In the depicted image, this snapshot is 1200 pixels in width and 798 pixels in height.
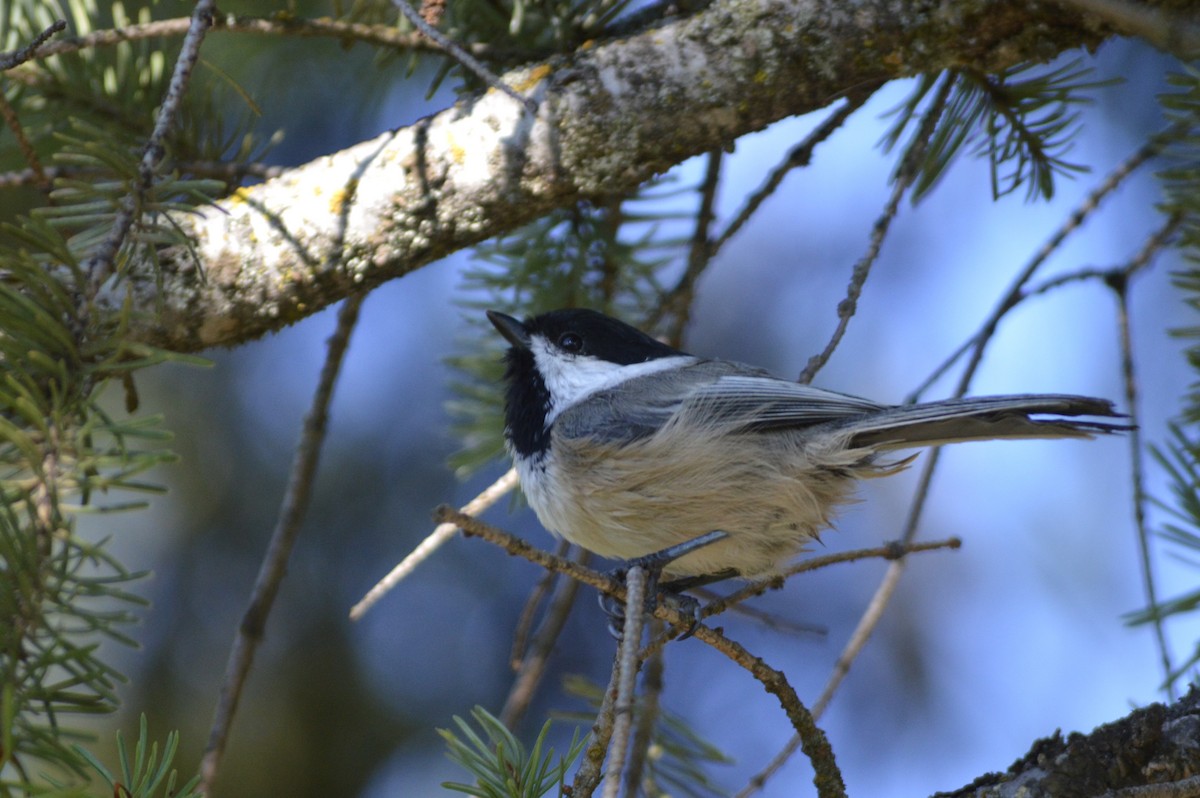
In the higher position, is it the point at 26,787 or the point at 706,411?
the point at 706,411

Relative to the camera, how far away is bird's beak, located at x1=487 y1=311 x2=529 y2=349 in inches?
82.4

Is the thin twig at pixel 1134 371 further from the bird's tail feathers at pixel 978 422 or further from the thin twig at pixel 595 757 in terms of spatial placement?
the thin twig at pixel 595 757

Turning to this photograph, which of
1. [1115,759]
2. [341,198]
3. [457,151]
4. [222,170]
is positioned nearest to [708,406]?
[457,151]

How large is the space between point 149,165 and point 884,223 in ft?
3.87

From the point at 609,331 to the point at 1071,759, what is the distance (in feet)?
3.82

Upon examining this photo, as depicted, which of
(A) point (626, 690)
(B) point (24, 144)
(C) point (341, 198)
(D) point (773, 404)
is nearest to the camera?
(A) point (626, 690)

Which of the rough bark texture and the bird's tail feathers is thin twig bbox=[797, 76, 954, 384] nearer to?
the bird's tail feathers

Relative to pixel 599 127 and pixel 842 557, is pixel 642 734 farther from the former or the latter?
pixel 599 127

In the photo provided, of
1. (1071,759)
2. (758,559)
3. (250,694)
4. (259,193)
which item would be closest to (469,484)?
(250,694)

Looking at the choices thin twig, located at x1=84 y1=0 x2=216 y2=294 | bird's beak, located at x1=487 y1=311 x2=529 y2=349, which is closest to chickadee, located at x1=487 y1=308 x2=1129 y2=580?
bird's beak, located at x1=487 y1=311 x2=529 y2=349

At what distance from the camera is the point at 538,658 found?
186cm

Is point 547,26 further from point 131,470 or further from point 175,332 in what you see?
point 131,470

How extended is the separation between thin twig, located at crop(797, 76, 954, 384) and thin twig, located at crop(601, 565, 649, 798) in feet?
2.42

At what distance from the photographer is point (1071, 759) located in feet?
3.98
